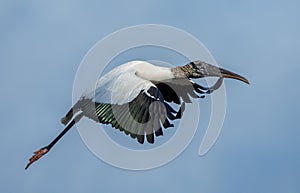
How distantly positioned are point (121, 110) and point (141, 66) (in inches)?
42.3

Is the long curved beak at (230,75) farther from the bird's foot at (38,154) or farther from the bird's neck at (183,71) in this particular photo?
the bird's foot at (38,154)

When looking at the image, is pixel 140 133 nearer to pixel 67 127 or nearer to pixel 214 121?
pixel 214 121

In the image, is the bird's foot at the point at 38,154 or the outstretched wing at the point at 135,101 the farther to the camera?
the bird's foot at the point at 38,154

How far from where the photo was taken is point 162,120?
38.0 ft

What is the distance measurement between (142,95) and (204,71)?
181 cm

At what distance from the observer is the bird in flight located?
11633 mm

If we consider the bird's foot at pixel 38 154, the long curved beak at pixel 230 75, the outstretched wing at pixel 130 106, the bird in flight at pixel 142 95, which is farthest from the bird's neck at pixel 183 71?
the bird's foot at pixel 38 154

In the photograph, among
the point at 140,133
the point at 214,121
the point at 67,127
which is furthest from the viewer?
the point at 67,127

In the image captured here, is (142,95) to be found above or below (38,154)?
above

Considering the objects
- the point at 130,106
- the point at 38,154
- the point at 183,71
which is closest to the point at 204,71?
the point at 183,71

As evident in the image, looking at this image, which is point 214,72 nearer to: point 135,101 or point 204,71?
point 204,71

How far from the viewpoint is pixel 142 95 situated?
11898 millimetres

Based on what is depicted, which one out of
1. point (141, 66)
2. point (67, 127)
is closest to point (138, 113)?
point (141, 66)

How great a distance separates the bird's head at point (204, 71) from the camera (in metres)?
13.1
